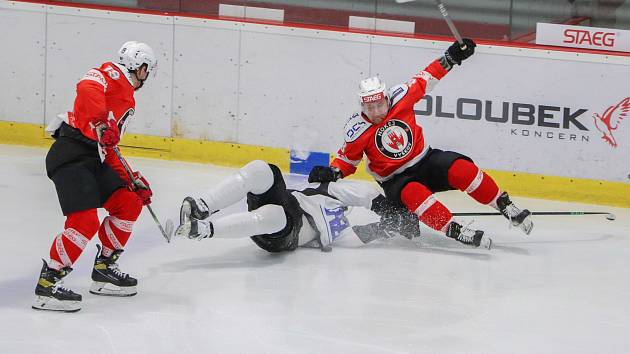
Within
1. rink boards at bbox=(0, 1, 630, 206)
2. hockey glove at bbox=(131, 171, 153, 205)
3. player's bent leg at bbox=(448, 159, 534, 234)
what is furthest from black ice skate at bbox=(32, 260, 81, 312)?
rink boards at bbox=(0, 1, 630, 206)

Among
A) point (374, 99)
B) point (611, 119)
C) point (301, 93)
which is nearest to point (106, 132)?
point (374, 99)

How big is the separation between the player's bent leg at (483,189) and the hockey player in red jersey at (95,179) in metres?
1.86

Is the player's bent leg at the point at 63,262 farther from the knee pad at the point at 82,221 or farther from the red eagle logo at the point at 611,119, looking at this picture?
the red eagle logo at the point at 611,119

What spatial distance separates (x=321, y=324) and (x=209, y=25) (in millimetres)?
3840

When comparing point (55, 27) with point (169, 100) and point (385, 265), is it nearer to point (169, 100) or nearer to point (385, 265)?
point (169, 100)

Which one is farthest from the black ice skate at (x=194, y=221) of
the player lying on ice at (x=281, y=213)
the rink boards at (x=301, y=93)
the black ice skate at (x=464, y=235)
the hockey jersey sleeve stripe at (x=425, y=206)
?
the rink boards at (x=301, y=93)

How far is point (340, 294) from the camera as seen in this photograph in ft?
15.2

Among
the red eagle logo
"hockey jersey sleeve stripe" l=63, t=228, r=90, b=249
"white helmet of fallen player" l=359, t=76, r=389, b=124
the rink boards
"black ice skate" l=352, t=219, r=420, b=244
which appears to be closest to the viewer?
"hockey jersey sleeve stripe" l=63, t=228, r=90, b=249

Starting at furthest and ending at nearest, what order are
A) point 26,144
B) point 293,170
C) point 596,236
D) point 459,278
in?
point 26,144 → point 293,170 → point 596,236 → point 459,278

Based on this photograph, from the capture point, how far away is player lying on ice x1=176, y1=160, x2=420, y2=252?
4.83 meters

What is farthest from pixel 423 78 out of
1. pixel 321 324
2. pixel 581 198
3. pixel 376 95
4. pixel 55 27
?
pixel 55 27

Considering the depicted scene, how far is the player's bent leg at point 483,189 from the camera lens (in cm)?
564

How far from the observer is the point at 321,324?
4.16 m

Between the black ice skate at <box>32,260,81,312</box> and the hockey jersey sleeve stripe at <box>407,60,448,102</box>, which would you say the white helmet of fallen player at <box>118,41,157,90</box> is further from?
the hockey jersey sleeve stripe at <box>407,60,448,102</box>
